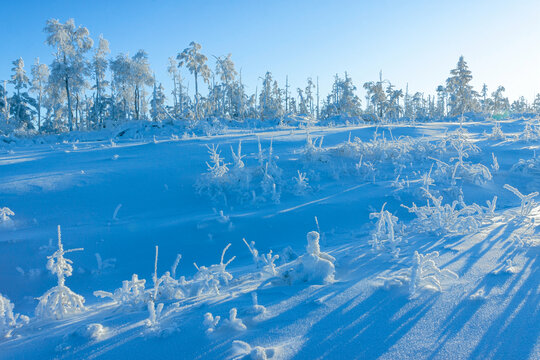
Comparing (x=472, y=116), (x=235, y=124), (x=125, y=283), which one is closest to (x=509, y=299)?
(x=125, y=283)

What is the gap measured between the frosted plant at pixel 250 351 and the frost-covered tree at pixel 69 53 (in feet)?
95.8

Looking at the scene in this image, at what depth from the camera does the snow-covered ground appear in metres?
2.05

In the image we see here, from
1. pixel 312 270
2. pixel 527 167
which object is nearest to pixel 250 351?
pixel 312 270

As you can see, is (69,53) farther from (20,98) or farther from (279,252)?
(279,252)

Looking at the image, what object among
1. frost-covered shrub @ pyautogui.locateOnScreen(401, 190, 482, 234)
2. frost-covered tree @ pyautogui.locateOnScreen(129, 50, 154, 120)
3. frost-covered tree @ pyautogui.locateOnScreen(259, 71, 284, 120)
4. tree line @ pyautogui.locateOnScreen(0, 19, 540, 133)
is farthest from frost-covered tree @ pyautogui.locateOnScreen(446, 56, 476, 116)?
frost-covered shrub @ pyautogui.locateOnScreen(401, 190, 482, 234)

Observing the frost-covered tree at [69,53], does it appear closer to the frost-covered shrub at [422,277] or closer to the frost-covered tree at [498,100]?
the frost-covered shrub at [422,277]

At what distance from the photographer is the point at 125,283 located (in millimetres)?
2750

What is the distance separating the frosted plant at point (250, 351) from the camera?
1812 millimetres

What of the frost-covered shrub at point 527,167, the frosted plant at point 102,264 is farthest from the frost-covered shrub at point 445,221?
the frost-covered shrub at point 527,167

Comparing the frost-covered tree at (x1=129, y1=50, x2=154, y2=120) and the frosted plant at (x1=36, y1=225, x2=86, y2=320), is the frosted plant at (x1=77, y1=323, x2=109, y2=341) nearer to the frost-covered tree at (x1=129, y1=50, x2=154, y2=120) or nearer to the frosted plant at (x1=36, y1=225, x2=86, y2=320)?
the frosted plant at (x1=36, y1=225, x2=86, y2=320)

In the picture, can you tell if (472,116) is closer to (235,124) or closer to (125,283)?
(235,124)

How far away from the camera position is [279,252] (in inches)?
205

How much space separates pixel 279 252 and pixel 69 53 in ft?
97.8

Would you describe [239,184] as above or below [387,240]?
above
